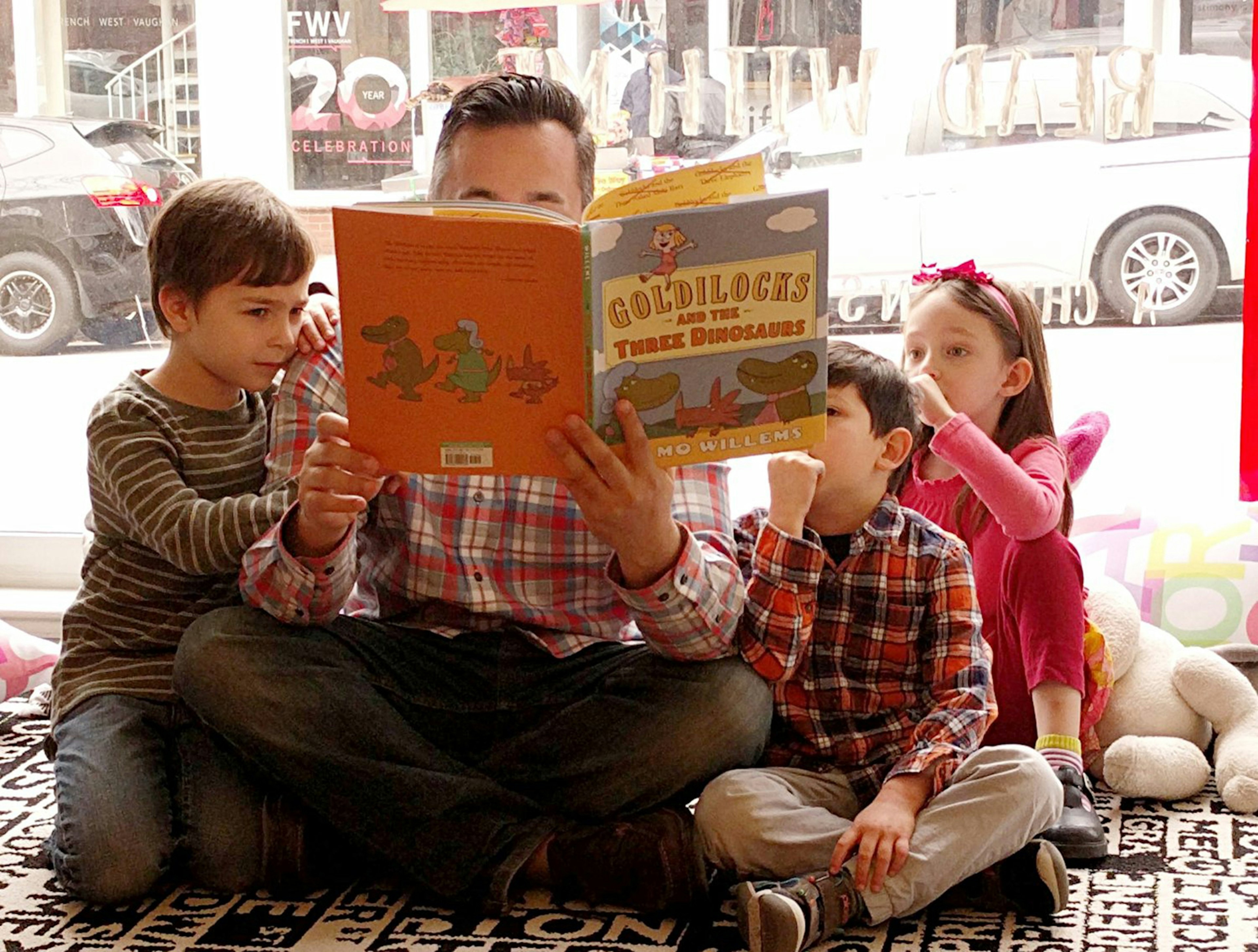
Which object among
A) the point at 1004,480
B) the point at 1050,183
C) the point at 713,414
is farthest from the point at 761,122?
the point at 713,414

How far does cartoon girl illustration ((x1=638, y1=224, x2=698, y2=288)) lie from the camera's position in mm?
1290

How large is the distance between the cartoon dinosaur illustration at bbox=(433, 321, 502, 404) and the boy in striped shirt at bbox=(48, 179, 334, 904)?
372 mm

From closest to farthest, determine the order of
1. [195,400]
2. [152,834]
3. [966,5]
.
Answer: [152,834] < [195,400] < [966,5]

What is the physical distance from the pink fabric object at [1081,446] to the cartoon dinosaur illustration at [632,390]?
89 centimetres

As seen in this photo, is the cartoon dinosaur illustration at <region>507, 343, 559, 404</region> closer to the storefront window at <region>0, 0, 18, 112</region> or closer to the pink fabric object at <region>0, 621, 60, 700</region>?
the pink fabric object at <region>0, 621, 60, 700</region>

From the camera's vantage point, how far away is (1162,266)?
2441 mm

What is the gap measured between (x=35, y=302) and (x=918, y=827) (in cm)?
191

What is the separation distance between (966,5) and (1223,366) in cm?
71

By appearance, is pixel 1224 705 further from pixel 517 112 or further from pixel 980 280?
pixel 517 112

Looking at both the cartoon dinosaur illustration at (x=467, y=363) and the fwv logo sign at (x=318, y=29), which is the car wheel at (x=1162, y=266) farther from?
the cartoon dinosaur illustration at (x=467, y=363)

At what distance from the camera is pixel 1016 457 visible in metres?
1.93

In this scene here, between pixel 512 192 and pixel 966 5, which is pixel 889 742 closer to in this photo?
pixel 512 192

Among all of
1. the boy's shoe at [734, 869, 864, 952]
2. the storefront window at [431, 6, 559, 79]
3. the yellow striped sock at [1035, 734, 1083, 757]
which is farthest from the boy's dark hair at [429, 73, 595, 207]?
the storefront window at [431, 6, 559, 79]

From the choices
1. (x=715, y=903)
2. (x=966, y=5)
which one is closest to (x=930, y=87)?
(x=966, y=5)
